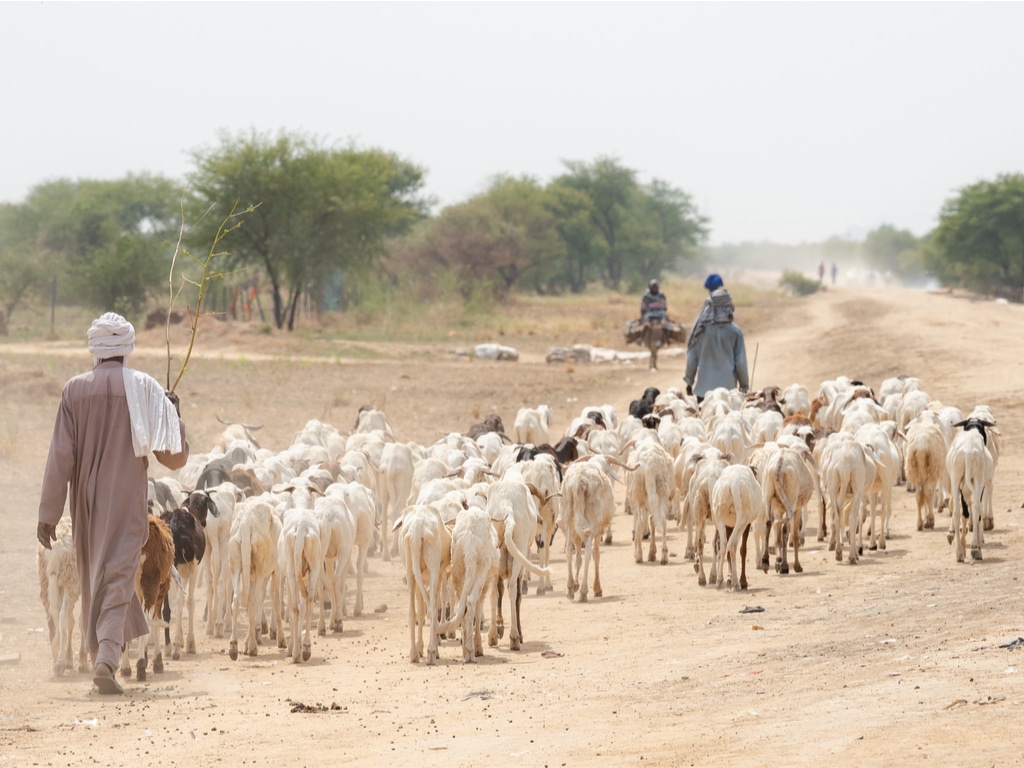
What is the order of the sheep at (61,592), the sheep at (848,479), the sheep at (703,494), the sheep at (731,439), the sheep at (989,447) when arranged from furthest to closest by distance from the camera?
the sheep at (731,439)
the sheep at (989,447)
the sheep at (848,479)
the sheep at (703,494)
the sheep at (61,592)

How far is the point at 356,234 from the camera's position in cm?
4184

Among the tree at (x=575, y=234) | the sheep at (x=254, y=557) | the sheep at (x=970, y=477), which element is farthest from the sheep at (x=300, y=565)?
the tree at (x=575, y=234)

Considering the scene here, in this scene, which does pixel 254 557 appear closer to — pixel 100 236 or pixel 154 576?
pixel 154 576

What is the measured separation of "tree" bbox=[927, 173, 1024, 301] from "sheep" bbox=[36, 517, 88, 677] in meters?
46.6

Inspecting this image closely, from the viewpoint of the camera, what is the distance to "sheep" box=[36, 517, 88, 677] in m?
7.45

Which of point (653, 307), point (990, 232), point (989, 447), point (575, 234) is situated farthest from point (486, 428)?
point (575, 234)

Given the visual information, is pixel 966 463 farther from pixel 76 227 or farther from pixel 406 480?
pixel 76 227

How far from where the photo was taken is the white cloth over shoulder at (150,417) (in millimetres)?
6828

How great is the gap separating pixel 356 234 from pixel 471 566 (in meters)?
35.0

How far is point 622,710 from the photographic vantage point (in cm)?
621

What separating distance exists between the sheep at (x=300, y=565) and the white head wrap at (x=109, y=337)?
5.47 feet

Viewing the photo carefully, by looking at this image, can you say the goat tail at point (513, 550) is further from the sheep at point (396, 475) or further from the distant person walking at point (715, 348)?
the distant person walking at point (715, 348)

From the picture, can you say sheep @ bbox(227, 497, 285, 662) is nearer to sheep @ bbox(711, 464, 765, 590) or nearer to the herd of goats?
the herd of goats

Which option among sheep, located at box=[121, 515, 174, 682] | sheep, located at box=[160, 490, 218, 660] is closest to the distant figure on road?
sheep, located at box=[160, 490, 218, 660]
